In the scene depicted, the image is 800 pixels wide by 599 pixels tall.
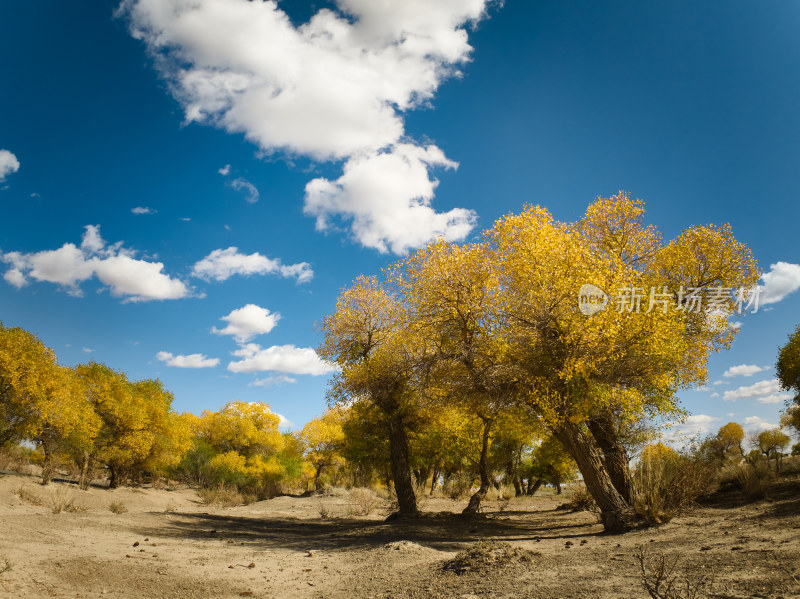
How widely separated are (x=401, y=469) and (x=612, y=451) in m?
7.26

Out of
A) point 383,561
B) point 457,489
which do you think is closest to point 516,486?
point 457,489

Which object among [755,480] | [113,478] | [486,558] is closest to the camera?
[486,558]

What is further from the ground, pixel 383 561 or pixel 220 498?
pixel 383 561

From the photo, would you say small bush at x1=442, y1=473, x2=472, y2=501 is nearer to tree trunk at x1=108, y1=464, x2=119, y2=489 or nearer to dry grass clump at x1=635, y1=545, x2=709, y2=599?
tree trunk at x1=108, y1=464, x2=119, y2=489

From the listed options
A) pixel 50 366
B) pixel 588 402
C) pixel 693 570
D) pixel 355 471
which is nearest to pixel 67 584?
pixel 693 570

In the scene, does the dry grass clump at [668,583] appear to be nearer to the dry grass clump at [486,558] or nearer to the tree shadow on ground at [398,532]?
the dry grass clump at [486,558]

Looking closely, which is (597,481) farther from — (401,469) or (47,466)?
(47,466)

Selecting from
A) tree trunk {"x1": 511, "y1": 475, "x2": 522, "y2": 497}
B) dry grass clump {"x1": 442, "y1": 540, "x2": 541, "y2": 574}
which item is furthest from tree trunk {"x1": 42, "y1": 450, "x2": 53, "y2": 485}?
tree trunk {"x1": 511, "y1": 475, "x2": 522, "y2": 497}

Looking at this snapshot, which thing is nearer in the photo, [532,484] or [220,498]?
[220,498]

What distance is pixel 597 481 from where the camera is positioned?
36.3 feet

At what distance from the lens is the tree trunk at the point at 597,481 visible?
10578mm

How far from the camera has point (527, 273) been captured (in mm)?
11797

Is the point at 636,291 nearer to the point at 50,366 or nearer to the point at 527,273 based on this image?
the point at 527,273

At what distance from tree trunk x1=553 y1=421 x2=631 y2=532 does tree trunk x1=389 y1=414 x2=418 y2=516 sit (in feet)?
22.5
